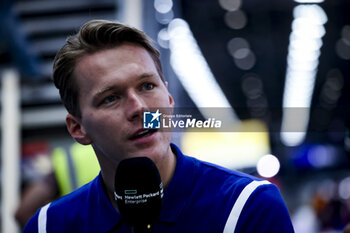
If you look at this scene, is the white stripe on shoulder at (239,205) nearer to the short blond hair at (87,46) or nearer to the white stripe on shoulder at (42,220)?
the short blond hair at (87,46)

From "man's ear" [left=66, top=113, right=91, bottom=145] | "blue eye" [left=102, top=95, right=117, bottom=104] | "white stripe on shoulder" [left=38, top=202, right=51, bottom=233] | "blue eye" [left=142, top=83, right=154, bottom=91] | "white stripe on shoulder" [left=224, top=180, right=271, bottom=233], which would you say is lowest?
"white stripe on shoulder" [left=38, top=202, right=51, bottom=233]

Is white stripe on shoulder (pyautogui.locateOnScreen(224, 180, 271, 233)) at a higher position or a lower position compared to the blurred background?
lower

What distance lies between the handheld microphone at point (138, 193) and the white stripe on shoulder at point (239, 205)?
26 cm

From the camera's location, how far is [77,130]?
158 cm

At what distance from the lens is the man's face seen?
138 cm

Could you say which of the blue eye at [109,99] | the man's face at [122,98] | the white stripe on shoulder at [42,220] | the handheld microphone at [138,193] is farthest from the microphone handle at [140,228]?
the white stripe on shoulder at [42,220]

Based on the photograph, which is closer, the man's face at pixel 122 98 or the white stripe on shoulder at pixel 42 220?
the man's face at pixel 122 98

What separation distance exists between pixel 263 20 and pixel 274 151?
0.60m

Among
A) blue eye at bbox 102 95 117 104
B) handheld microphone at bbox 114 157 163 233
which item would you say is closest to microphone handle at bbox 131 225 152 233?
handheld microphone at bbox 114 157 163 233

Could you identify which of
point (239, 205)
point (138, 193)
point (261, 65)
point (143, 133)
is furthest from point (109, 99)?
point (261, 65)

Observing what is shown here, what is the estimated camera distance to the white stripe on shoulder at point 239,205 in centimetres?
140

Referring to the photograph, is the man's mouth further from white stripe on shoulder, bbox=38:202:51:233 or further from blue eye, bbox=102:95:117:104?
white stripe on shoulder, bbox=38:202:51:233

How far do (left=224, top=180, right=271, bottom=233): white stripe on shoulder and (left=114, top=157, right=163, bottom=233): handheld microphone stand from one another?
26 centimetres

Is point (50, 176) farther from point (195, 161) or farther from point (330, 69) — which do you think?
point (330, 69)
